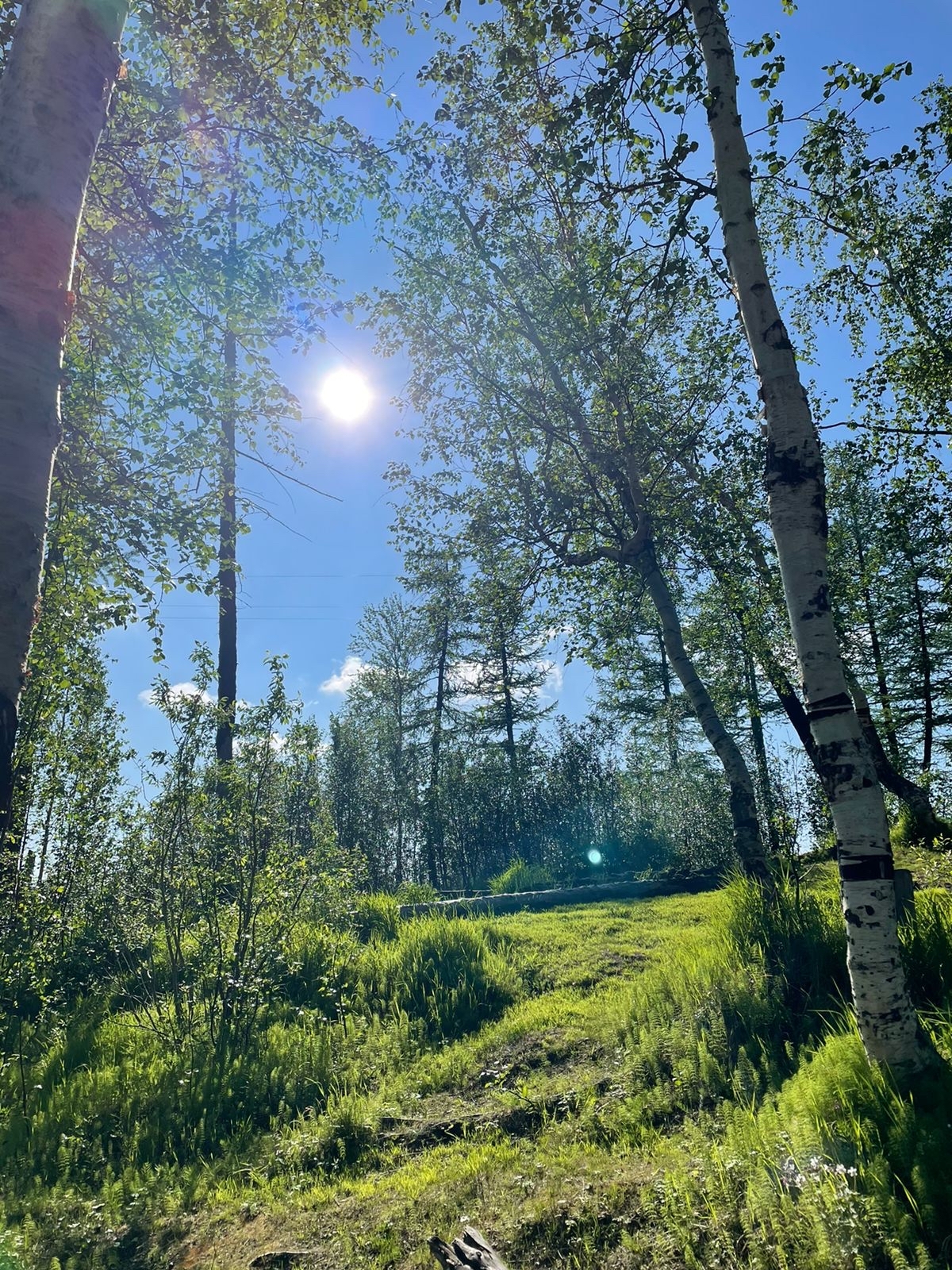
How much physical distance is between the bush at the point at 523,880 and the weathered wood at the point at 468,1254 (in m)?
14.2

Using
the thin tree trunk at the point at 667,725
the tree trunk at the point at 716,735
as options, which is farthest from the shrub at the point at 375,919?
the thin tree trunk at the point at 667,725

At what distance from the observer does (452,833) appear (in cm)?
2727

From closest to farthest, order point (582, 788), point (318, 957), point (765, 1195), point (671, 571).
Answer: point (765, 1195)
point (318, 957)
point (671, 571)
point (582, 788)

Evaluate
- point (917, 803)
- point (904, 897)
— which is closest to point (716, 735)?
point (904, 897)

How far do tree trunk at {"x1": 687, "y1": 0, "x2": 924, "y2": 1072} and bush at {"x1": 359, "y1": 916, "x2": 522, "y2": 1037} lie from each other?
15.4 feet

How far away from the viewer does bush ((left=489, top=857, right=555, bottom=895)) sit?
1700cm

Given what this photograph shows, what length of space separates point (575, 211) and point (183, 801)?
704cm

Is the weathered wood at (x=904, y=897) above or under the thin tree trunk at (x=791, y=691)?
under

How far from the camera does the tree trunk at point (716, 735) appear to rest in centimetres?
790

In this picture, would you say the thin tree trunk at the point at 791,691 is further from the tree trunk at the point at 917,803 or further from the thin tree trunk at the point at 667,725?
the thin tree trunk at the point at 667,725

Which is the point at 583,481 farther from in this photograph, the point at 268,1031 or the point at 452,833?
the point at 452,833

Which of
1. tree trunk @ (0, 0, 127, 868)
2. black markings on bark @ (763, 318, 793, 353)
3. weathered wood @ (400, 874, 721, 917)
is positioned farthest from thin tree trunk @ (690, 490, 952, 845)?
tree trunk @ (0, 0, 127, 868)

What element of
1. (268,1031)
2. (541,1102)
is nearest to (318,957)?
(268,1031)

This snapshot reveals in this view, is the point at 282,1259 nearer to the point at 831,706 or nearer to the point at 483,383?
the point at 831,706
